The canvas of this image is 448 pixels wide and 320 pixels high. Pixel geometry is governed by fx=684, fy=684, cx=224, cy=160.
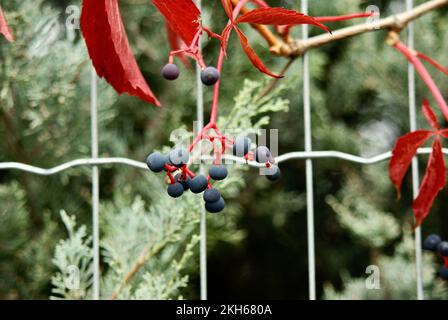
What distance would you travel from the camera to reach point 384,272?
1444mm

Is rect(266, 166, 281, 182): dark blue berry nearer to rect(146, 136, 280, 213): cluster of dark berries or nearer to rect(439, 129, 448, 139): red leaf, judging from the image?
rect(146, 136, 280, 213): cluster of dark berries

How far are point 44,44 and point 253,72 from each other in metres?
0.47

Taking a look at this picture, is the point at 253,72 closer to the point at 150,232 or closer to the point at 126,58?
the point at 150,232

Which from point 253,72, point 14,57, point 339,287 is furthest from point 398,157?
point 339,287

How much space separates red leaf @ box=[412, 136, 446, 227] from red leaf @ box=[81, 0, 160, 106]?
15.1 inches

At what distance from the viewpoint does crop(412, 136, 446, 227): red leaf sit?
89 cm

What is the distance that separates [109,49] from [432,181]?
455mm

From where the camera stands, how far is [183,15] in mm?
693

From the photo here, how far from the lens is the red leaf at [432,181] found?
2.91ft

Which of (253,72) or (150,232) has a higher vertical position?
(253,72)

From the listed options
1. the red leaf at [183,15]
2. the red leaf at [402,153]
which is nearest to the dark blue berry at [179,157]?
the red leaf at [183,15]

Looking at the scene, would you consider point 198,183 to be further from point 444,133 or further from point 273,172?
point 444,133

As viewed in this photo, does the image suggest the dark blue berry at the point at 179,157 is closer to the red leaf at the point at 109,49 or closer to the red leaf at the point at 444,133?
the red leaf at the point at 109,49

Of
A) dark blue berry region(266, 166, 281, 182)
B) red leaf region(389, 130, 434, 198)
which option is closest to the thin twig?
red leaf region(389, 130, 434, 198)
